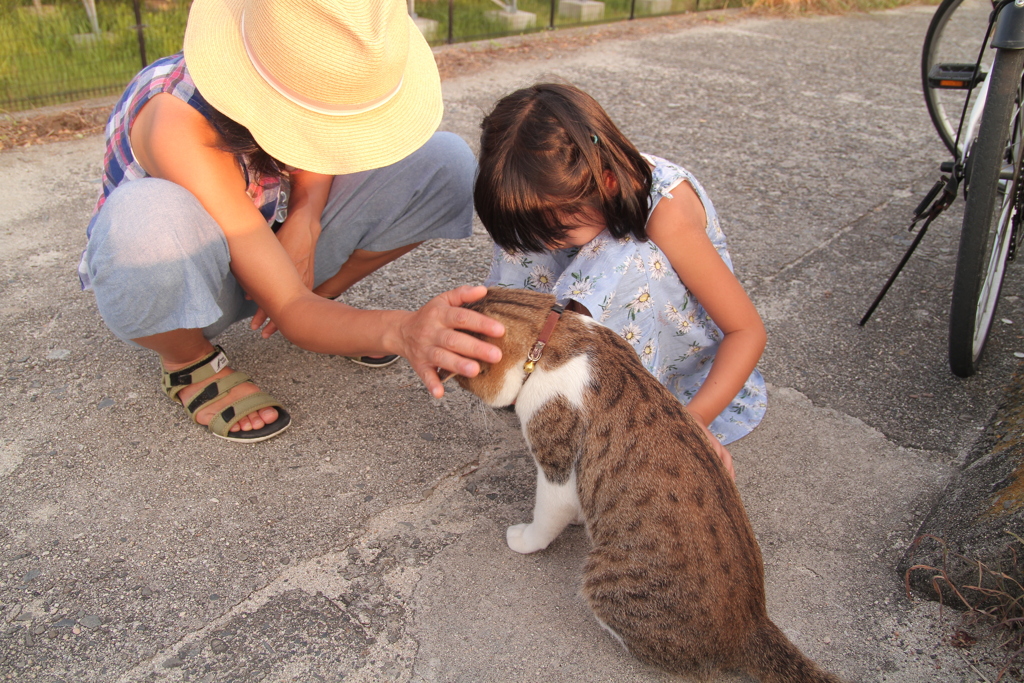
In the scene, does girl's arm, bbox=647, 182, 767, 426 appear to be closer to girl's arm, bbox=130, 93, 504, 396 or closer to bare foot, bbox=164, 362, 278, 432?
girl's arm, bbox=130, 93, 504, 396

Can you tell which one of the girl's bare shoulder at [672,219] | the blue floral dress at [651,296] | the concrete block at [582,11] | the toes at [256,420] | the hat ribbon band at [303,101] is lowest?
the toes at [256,420]

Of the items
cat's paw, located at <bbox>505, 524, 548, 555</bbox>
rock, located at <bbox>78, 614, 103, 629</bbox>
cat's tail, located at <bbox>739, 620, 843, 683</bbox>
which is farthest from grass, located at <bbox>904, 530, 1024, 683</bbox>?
rock, located at <bbox>78, 614, 103, 629</bbox>

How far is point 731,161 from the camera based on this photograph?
4.62 m

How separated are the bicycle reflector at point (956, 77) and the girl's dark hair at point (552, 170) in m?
1.56

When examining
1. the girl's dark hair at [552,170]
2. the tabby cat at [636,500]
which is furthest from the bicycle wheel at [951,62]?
the tabby cat at [636,500]

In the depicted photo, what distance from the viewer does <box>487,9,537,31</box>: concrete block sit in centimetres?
686

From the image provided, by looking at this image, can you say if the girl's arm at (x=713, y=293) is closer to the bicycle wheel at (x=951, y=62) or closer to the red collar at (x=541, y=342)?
the red collar at (x=541, y=342)

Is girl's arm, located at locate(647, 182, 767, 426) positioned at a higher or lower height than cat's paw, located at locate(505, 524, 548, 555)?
higher

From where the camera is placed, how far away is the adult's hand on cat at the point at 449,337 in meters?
1.76

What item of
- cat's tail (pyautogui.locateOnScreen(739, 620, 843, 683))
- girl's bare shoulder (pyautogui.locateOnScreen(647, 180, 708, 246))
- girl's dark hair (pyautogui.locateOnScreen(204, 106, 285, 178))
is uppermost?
girl's dark hair (pyautogui.locateOnScreen(204, 106, 285, 178))

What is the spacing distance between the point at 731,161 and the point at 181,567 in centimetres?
393

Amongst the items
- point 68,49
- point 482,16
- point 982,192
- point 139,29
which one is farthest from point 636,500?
point 482,16

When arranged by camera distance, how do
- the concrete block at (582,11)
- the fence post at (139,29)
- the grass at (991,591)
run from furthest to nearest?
the concrete block at (582,11), the fence post at (139,29), the grass at (991,591)

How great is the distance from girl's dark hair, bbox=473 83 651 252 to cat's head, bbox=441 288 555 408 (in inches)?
11.0
